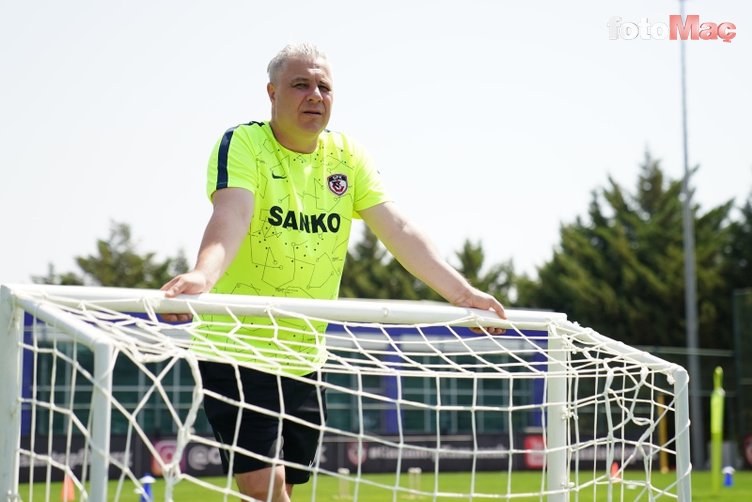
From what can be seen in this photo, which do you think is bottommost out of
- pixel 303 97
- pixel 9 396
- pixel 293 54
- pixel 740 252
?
pixel 9 396

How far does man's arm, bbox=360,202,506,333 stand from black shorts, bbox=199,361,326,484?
579 mm

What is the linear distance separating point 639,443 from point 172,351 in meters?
1.67

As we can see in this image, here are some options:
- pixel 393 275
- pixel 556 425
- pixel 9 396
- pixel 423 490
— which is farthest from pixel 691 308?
pixel 9 396

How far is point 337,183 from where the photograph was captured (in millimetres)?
3873

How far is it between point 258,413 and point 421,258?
34.0 inches

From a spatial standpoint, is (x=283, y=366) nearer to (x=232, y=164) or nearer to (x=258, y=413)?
(x=258, y=413)

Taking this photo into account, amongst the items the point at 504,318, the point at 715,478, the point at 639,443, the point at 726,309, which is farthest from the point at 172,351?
the point at 726,309

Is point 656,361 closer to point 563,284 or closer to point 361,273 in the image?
point 563,284

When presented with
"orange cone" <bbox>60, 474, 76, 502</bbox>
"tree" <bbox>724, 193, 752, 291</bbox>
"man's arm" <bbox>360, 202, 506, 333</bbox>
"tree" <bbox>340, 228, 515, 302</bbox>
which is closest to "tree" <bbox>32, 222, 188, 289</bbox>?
"tree" <bbox>340, 228, 515, 302</bbox>

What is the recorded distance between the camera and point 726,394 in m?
30.2

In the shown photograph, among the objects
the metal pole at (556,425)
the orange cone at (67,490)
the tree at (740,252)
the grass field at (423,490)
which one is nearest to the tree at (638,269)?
the tree at (740,252)

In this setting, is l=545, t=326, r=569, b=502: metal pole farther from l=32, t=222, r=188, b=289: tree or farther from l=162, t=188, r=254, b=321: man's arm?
l=32, t=222, r=188, b=289: tree

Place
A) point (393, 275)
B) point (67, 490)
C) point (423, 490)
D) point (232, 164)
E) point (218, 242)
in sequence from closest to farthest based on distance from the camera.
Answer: point (218, 242)
point (232, 164)
point (67, 490)
point (423, 490)
point (393, 275)

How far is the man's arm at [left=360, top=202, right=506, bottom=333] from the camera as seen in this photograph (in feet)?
12.8
